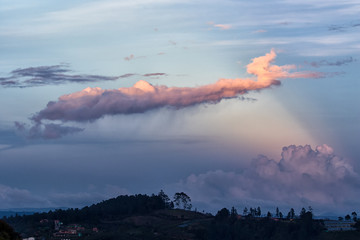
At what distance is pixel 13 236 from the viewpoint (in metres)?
141
